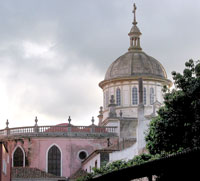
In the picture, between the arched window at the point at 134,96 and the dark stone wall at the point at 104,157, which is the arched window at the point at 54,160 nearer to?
the dark stone wall at the point at 104,157

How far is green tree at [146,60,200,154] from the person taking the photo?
36.2 m

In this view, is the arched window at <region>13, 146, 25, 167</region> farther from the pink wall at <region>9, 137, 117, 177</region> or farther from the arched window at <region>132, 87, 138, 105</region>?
the arched window at <region>132, 87, 138, 105</region>

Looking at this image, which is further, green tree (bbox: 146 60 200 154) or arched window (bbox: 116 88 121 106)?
arched window (bbox: 116 88 121 106)

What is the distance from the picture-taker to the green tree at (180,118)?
36.2 metres

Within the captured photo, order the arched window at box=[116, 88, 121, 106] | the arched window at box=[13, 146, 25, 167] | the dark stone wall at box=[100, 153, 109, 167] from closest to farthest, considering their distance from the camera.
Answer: the dark stone wall at box=[100, 153, 109, 167], the arched window at box=[13, 146, 25, 167], the arched window at box=[116, 88, 121, 106]

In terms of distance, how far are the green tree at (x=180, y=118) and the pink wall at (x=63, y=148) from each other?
23796 millimetres

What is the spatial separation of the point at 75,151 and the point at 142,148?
16837 millimetres

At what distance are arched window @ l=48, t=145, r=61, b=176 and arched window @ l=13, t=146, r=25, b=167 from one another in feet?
7.83

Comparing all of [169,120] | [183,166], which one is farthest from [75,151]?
[183,166]

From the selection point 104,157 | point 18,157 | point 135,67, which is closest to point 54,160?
point 18,157

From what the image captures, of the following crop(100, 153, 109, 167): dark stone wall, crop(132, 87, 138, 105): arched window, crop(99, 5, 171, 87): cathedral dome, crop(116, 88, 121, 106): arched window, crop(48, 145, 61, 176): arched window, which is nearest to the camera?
crop(100, 153, 109, 167): dark stone wall

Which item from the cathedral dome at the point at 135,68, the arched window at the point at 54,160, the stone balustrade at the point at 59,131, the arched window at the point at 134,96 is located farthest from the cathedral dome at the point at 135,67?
the arched window at the point at 54,160

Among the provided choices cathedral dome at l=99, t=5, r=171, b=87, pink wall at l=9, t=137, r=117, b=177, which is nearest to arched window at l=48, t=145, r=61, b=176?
pink wall at l=9, t=137, r=117, b=177

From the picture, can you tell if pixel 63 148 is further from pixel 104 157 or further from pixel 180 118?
pixel 180 118
